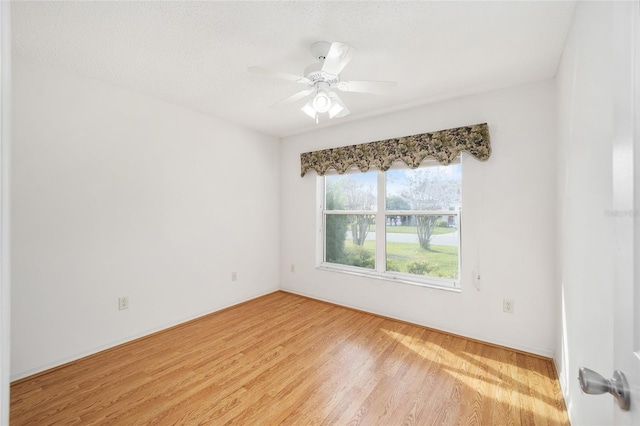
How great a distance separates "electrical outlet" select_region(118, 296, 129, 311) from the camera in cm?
266

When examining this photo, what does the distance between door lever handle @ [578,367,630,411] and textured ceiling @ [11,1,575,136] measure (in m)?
1.88

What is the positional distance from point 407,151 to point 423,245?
1.12m

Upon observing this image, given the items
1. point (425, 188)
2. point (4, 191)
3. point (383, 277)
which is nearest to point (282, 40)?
point (4, 191)

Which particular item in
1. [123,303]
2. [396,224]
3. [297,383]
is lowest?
[297,383]

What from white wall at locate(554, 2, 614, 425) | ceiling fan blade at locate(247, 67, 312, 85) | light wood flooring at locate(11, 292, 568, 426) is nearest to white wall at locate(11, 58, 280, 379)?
light wood flooring at locate(11, 292, 568, 426)

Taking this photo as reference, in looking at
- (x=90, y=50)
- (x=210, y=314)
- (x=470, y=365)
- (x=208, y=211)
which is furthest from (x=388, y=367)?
(x=90, y=50)

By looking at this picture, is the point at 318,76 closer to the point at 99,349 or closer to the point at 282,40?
the point at 282,40

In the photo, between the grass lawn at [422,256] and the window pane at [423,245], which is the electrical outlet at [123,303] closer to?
the grass lawn at [422,256]

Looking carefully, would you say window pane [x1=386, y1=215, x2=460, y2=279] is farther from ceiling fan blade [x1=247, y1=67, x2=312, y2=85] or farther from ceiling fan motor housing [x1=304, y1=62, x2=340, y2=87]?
ceiling fan blade [x1=247, y1=67, x2=312, y2=85]

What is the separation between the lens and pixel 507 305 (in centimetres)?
260

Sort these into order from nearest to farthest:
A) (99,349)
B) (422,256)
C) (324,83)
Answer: (324,83) < (99,349) < (422,256)

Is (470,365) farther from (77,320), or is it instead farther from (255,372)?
(77,320)

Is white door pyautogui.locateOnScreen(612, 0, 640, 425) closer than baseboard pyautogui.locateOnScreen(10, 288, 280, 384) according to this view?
Yes

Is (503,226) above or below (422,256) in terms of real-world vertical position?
above
